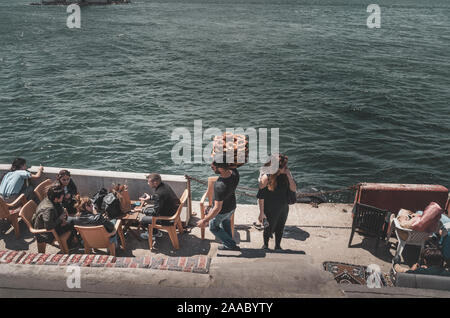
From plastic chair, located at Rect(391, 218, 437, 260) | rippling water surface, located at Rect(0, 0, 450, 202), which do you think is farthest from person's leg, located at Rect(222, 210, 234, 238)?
Answer: rippling water surface, located at Rect(0, 0, 450, 202)

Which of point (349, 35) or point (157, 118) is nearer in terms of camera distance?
point (157, 118)

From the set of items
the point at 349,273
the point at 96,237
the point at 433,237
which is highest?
the point at 96,237

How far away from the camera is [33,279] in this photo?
2957mm

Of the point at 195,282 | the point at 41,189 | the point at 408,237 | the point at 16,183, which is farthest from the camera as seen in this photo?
the point at 41,189

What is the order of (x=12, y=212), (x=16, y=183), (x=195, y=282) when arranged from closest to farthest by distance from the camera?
(x=195, y=282) → (x=12, y=212) → (x=16, y=183)

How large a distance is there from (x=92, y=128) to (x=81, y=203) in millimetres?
16382

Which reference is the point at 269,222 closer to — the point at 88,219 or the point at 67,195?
the point at 88,219

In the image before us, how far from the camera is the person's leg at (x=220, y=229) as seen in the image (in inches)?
229

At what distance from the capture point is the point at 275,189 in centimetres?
582

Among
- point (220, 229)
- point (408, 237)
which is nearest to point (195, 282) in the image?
point (220, 229)

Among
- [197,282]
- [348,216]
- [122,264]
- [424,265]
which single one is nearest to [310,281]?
[197,282]

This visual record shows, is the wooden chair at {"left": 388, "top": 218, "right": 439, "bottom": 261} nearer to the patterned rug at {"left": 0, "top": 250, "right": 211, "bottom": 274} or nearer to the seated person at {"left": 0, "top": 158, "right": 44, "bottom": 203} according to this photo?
the patterned rug at {"left": 0, "top": 250, "right": 211, "bottom": 274}

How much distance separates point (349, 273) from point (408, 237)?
134 cm

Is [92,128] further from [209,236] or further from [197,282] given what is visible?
[197,282]
